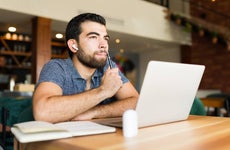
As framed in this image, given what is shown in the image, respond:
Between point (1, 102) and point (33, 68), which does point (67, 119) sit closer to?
point (1, 102)

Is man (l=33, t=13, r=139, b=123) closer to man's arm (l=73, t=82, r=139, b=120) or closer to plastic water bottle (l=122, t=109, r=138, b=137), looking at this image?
man's arm (l=73, t=82, r=139, b=120)

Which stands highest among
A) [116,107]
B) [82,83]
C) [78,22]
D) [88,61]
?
[78,22]

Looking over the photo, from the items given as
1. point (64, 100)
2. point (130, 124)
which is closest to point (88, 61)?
point (64, 100)

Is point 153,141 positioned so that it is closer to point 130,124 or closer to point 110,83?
Result: point 130,124

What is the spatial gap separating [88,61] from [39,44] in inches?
148

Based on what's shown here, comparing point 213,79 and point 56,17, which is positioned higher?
point 56,17

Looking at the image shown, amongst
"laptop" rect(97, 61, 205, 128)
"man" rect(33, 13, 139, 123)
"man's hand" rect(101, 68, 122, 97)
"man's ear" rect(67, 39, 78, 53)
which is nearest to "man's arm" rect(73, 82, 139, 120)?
"man" rect(33, 13, 139, 123)

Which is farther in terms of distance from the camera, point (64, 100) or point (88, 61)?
point (88, 61)

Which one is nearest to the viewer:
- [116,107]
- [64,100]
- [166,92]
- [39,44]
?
[166,92]

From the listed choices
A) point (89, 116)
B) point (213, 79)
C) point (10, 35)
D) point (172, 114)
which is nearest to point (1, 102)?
point (89, 116)

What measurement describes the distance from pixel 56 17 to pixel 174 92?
435 cm

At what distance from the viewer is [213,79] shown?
6.65 m

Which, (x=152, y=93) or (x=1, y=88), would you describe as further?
(x=1, y=88)

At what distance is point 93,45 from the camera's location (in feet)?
4.69
